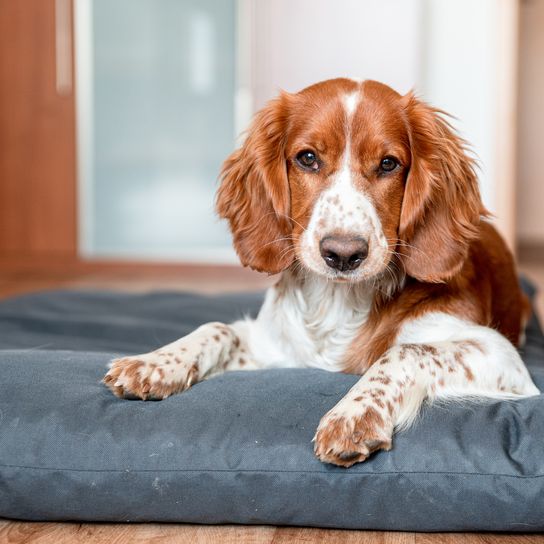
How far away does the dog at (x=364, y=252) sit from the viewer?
2.25m

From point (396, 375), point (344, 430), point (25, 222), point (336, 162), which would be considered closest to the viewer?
point (344, 430)

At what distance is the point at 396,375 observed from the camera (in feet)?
7.24

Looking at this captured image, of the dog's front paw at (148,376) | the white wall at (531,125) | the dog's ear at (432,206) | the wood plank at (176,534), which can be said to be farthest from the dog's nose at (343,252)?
the white wall at (531,125)

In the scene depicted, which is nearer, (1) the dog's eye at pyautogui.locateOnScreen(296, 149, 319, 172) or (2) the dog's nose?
(2) the dog's nose

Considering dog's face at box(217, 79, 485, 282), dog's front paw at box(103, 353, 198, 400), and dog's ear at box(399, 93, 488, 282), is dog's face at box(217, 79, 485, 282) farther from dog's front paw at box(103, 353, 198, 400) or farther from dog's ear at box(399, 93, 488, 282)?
dog's front paw at box(103, 353, 198, 400)

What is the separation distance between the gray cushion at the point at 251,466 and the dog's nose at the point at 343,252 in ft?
1.11

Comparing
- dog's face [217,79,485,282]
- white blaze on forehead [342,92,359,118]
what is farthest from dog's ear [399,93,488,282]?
white blaze on forehead [342,92,359,118]

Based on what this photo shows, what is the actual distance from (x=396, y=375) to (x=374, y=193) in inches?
18.8

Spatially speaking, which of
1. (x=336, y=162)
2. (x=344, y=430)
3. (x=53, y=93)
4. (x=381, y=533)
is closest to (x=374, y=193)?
(x=336, y=162)

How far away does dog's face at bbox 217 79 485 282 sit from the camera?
2.27 m

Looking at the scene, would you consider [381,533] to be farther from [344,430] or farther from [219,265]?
[219,265]

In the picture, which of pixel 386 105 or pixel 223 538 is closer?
pixel 223 538

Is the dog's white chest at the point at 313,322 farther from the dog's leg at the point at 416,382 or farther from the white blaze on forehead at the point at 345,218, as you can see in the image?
the white blaze on forehead at the point at 345,218

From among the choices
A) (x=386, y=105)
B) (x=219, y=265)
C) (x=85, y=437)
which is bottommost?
(x=219, y=265)
